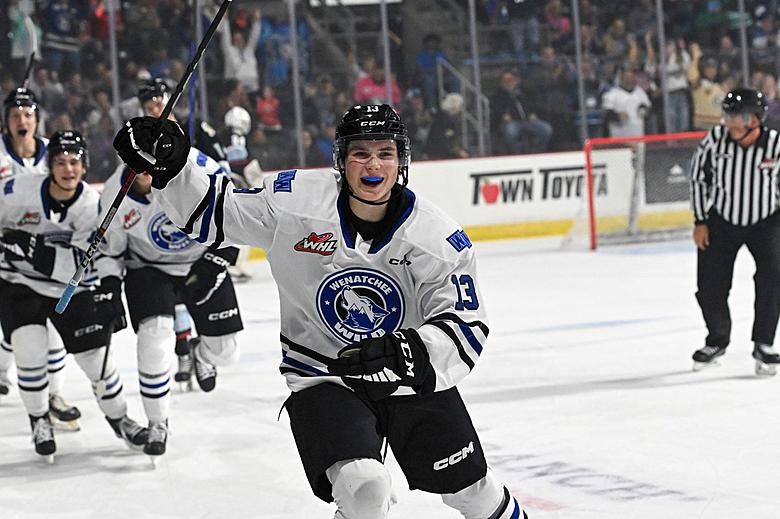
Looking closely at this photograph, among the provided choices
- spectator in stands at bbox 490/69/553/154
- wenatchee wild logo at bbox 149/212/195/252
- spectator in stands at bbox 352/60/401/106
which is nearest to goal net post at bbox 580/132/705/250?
spectator in stands at bbox 490/69/553/154

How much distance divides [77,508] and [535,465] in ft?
4.22

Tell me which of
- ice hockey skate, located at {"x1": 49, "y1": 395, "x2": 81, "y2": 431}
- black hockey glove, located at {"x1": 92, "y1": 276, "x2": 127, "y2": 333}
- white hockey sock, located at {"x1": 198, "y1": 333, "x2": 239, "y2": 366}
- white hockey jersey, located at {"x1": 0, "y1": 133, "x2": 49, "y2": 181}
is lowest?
ice hockey skate, located at {"x1": 49, "y1": 395, "x2": 81, "y2": 431}

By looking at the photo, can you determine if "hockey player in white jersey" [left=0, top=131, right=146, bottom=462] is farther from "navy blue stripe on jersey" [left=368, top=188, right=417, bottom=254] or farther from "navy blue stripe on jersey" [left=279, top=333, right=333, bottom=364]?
"navy blue stripe on jersey" [left=368, top=188, right=417, bottom=254]

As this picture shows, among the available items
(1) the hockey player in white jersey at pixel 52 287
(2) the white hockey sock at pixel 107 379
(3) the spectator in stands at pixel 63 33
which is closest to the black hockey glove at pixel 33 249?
(1) the hockey player in white jersey at pixel 52 287

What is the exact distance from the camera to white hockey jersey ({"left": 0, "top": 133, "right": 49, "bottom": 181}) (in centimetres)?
490

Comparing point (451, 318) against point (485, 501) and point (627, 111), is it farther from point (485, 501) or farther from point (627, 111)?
point (627, 111)

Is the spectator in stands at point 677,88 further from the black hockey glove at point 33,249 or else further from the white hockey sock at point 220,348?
the black hockey glove at point 33,249

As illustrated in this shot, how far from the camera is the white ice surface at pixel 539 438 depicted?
132 inches

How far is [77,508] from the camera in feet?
11.5

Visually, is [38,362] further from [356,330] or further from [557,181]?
[557,181]

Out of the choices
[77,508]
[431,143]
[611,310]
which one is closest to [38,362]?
[77,508]

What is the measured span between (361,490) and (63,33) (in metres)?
8.39

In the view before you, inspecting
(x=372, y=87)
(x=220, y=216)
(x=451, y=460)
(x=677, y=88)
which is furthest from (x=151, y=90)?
(x=677, y=88)

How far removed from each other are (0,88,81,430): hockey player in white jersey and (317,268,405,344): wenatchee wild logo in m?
2.44
